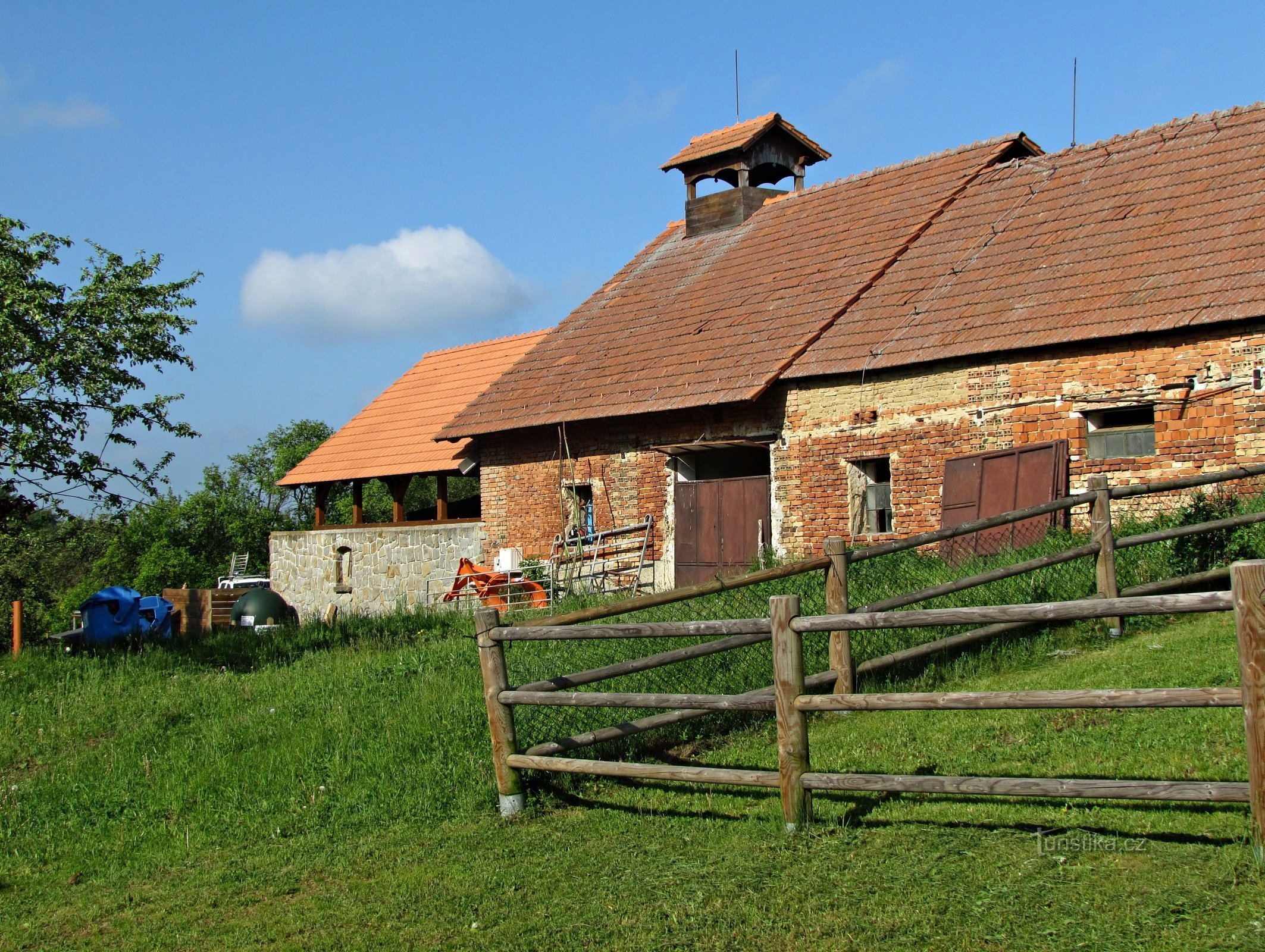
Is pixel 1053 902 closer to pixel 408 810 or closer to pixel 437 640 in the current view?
pixel 408 810

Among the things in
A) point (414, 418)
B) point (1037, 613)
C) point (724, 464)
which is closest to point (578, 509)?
point (724, 464)

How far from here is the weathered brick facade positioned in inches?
496

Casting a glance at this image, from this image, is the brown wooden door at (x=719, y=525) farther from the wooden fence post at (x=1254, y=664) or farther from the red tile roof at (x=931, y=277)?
the wooden fence post at (x=1254, y=664)

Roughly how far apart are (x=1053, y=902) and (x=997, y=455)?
10352 millimetres

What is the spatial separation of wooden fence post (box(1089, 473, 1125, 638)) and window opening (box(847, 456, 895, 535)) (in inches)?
256

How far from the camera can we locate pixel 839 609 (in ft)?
24.2

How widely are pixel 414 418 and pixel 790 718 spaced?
22.0 meters

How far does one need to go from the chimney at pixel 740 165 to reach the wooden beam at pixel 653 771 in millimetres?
17779

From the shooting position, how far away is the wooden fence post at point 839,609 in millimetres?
7285

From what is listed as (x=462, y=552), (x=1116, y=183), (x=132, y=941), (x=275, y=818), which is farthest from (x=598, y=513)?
(x=132, y=941)

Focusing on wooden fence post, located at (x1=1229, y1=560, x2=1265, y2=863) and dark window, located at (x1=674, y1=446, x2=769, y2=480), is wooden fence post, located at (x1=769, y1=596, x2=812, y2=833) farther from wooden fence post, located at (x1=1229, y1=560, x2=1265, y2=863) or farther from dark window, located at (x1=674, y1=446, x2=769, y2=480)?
dark window, located at (x1=674, y1=446, x2=769, y2=480)

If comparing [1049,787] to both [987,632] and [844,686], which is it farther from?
[987,632]

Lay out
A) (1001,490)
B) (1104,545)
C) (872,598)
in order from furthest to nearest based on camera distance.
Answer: (1001,490)
(872,598)
(1104,545)

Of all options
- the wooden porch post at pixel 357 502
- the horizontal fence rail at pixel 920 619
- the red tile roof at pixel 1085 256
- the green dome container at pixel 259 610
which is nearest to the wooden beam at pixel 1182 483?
the red tile roof at pixel 1085 256
